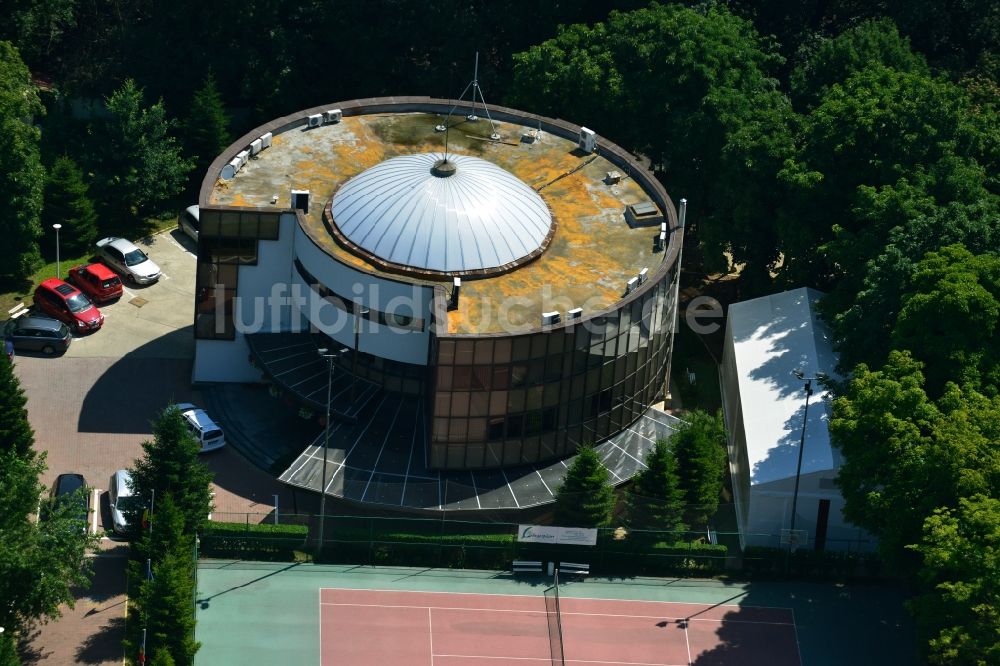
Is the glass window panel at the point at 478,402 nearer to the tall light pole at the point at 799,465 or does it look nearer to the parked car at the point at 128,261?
the tall light pole at the point at 799,465

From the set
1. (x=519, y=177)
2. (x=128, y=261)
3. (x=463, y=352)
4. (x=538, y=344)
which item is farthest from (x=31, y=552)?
→ (x=519, y=177)

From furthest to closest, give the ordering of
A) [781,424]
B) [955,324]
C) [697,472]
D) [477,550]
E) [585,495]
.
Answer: [781,424]
[697,472]
[477,550]
[585,495]
[955,324]

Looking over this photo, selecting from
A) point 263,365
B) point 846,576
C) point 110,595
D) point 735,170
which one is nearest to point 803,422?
point 846,576

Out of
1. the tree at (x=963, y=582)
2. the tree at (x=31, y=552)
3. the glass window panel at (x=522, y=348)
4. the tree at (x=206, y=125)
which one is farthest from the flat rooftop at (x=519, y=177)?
the tree at (x=963, y=582)

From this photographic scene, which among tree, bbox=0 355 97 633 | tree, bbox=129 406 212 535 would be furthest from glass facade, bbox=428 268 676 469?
tree, bbox=0 355 97 633

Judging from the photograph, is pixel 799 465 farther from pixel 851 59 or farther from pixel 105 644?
pixel 105 644

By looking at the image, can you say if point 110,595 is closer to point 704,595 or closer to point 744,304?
point 704,595
